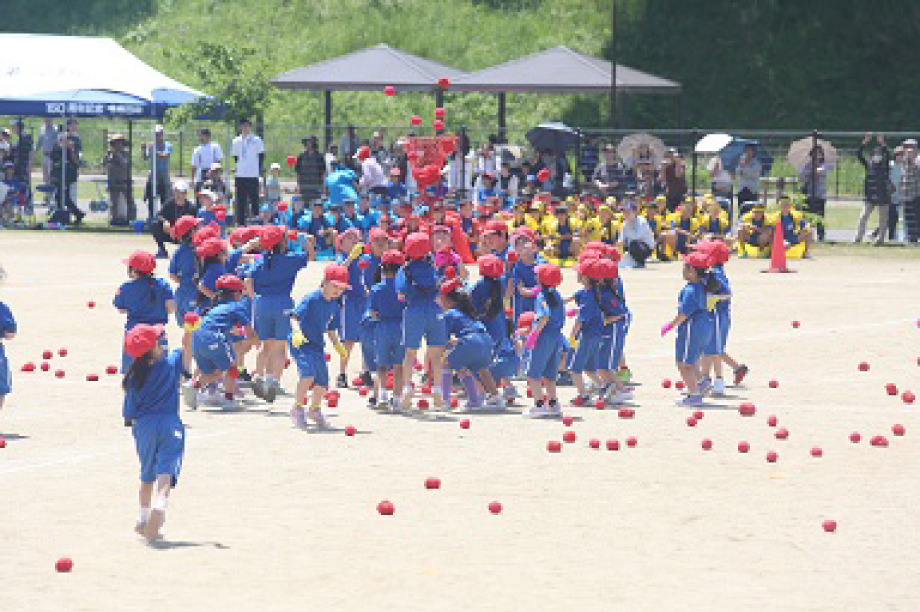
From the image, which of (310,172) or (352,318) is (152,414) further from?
(310,172)

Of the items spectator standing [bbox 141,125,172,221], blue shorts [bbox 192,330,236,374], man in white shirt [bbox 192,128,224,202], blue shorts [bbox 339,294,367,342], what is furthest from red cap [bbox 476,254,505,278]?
spectator standing [bbox 141,125,172,221]

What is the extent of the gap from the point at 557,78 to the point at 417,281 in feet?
84.2

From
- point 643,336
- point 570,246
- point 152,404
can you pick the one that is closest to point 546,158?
point 570,246

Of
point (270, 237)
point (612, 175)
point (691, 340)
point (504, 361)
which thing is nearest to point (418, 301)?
point (504, 361)

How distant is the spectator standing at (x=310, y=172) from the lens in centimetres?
4075

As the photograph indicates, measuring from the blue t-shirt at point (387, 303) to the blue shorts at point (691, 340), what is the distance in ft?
8.90

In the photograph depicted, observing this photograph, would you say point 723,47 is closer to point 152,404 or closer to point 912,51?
point 912,51

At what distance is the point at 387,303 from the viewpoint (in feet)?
56.6

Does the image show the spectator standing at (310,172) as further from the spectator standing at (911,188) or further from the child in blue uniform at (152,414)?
the child in blue uniform at (152,414)

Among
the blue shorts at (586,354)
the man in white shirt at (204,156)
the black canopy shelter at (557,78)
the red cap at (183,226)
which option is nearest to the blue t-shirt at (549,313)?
the blue shorts at (586,354)

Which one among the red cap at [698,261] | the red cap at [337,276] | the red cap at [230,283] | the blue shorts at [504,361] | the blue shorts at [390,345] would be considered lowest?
the blue shorts at [504,361]

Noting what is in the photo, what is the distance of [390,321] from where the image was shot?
56.7ft

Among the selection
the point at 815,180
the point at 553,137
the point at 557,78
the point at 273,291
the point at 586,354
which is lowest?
the point at 586,354

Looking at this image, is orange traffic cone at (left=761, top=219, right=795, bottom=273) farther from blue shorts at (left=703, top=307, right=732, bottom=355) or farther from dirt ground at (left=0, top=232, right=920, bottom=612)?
blue shorts at (left=703, top=307, right=732, bottom=355)
